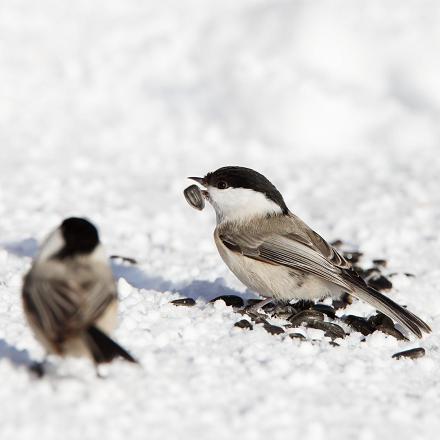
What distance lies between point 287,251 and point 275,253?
0.22 feet

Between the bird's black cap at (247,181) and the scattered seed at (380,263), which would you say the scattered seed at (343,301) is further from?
the scattered seed at (380,263)

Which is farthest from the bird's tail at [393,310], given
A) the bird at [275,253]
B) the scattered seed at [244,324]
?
the scattered seed at [244,324]

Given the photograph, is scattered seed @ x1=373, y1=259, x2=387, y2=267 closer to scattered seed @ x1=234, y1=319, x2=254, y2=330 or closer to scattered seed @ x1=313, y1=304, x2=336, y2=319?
scattered seed @ x1=313, y1=304, x2=336, y2=319

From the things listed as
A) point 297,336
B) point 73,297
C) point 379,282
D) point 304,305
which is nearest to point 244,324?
point 297,336

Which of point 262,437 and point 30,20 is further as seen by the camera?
point 30,20

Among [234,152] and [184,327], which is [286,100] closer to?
[234,152]

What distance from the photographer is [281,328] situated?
407cm

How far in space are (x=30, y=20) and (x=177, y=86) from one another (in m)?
2.02

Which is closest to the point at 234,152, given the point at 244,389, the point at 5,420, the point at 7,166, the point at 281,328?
the point at 7,166

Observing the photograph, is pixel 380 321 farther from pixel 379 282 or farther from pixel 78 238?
pixel 78 238

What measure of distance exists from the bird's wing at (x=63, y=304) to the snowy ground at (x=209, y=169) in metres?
0.27

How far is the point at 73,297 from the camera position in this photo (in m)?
2.96

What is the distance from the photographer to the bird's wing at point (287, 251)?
431 cm

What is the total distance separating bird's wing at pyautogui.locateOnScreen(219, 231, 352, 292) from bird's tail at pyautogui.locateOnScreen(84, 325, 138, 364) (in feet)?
5.09
